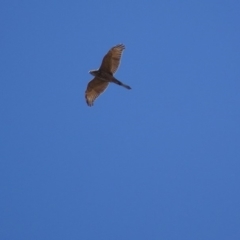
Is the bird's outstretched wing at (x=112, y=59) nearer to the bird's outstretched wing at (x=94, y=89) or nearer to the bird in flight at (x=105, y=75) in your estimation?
the bird in flight at (x=105, y=75)

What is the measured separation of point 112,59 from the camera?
119ft

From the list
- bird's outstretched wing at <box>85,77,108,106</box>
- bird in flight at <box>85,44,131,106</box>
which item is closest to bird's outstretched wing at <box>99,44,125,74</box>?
bird in flight at <box>85,44,131,106</box>

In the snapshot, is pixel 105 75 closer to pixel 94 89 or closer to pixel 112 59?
pixel 112 59

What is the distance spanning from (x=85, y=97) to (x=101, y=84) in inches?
36.9

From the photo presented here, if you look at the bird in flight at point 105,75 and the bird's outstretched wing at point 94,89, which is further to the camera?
the bird's outstretched wing at point 94,89

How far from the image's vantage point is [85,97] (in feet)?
123

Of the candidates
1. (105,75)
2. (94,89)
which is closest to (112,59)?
(105,75)

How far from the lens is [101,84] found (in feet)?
123

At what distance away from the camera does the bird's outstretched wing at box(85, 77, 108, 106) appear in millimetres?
37406

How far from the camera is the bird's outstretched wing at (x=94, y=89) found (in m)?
37.4

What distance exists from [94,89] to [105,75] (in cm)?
114

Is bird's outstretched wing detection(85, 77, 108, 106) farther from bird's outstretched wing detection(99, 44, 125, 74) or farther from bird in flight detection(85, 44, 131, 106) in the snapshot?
bird's outstretched wing detection(99, 44, 125, 74)

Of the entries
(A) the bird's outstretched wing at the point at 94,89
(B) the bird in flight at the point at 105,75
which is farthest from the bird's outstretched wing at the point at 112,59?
(A) the bird's outstretched wing at the point at 94,89

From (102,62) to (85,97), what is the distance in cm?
198
